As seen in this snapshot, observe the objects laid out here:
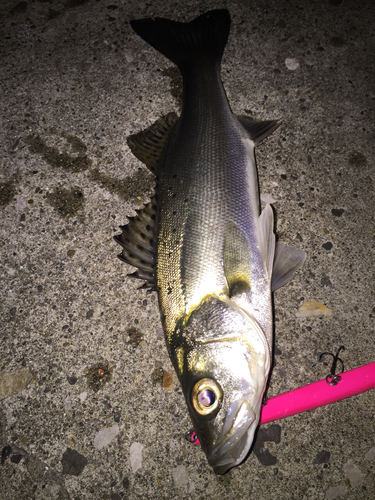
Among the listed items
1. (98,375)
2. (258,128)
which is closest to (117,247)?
(98,375)

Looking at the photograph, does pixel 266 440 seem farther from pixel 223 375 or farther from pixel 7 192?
pixel 7 192

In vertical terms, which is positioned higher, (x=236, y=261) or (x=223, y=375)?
(x=236, y=261)

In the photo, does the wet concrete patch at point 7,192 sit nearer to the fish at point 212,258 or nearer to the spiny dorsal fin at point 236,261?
the fish at point 212,258

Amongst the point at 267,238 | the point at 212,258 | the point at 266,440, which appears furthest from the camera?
the point at 266,440

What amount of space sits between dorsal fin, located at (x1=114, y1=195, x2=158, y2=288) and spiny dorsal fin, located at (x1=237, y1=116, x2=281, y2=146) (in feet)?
3.18

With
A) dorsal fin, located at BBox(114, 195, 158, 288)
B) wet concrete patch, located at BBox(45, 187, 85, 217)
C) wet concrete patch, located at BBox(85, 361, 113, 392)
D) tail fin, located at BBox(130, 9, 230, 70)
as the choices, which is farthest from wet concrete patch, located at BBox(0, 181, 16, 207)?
tail fin, located at BBox(130, 9, 230, 70)

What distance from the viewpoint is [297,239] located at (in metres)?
2.35

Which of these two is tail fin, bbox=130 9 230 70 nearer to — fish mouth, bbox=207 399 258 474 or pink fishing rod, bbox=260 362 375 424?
fish mouth, bbox=207 399 258 474

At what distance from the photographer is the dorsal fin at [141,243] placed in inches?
76.9

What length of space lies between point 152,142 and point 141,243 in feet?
2.65

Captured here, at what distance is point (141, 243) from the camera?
1965 millimetres

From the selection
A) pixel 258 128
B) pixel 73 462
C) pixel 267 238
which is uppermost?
pixel 258 128

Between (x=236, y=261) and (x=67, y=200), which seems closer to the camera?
(x=236, y=261)

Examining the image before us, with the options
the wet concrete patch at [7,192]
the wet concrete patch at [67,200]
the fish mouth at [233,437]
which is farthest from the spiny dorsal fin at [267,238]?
the wet concrete patch at [7,192]
